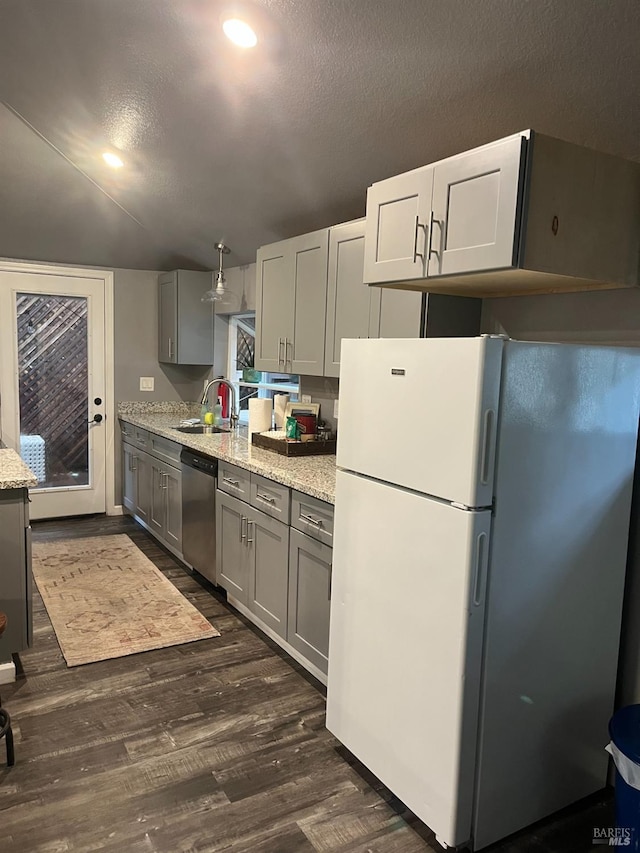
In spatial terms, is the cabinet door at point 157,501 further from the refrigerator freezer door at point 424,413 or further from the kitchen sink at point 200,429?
the refrigerator freezer door at point 424,413

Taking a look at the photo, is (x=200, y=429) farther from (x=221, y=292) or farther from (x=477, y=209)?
(x=477, y=209)

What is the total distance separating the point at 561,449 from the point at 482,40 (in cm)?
125

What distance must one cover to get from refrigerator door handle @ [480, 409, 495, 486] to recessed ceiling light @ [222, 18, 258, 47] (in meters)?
1.63

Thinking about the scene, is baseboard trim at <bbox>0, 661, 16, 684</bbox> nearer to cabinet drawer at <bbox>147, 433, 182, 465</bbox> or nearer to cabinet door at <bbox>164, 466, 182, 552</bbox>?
cabinet door at <bbox>164, 466, 182, 552</bbox>

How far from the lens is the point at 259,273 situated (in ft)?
13.0

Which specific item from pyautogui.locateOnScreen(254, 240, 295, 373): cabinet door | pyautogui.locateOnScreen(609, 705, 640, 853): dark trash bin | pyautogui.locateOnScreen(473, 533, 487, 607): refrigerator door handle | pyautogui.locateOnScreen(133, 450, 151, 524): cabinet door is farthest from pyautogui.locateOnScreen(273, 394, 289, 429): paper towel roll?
pyautogui.locateOnScreen(609, 705, 640, 853): dark trash bin

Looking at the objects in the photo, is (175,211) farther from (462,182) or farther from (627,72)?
(627,72)

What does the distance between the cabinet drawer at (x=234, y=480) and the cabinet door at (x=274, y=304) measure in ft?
2.25

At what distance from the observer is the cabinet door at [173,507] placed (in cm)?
420

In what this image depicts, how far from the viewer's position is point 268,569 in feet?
10.2

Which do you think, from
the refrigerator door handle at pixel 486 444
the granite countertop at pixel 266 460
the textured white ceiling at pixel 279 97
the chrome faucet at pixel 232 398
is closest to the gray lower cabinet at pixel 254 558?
the granite countertop at pixel 266 460

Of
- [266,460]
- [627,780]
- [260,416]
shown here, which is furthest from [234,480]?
[627,780]

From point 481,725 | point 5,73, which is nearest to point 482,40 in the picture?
point 481,725

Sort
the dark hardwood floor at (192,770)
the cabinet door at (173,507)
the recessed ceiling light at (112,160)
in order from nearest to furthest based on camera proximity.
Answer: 1. the dark hardwood floor at (192,770)
2. the recessed ceiling light at (112,160)
3. the cabinet door at (173,507)
